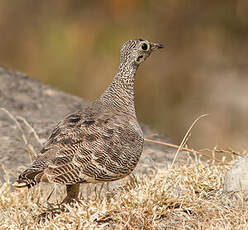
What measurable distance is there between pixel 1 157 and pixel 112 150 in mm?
2911

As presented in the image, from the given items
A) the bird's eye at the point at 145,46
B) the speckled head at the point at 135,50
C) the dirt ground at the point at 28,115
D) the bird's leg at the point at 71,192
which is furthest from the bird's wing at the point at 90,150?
the dirt ground at the point at 28,115

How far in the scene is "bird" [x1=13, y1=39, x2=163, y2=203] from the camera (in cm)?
557

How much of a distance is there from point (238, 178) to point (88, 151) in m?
1.38

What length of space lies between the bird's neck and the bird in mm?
112

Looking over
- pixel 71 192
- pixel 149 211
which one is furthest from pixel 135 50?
pixel 149 211

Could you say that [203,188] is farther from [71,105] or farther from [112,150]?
[71,105]

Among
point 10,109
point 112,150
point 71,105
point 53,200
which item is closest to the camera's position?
point 112,150

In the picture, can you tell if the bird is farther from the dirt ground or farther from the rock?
the dirt ground

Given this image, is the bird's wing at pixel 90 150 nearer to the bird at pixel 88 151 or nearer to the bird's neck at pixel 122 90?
the bird at pixel 88 151

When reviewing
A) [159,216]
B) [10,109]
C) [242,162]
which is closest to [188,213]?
[159,216]

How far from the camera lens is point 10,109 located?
10.1 meters

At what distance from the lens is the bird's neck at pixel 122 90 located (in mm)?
6605

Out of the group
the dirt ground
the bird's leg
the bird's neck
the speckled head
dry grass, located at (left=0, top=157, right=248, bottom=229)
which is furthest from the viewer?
the dirt ground

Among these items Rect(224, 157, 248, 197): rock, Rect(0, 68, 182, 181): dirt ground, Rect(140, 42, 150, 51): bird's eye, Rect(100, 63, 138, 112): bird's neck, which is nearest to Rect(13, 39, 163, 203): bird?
Rect(100, 63, 138, 112): bird's neck
